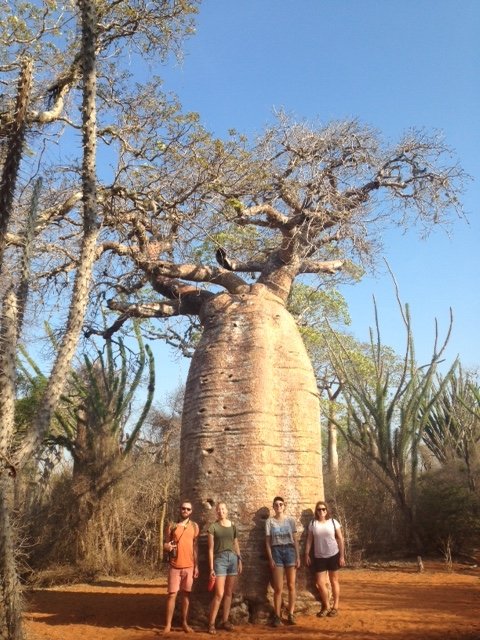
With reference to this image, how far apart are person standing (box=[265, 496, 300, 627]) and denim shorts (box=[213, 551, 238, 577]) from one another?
1.03 feet

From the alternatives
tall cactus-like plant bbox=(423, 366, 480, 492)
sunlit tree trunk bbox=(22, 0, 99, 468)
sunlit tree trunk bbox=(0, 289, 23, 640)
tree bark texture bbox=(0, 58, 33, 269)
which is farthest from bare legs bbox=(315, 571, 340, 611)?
tall cactus-like plant bbox=(423, 366, 480, 492)

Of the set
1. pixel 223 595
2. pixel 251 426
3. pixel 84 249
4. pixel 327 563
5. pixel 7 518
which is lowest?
pixel 223 595

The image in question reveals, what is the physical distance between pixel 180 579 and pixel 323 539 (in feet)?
4.15

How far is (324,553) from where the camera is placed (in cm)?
510

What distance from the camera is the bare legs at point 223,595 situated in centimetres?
477

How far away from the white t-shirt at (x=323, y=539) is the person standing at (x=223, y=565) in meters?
0.70

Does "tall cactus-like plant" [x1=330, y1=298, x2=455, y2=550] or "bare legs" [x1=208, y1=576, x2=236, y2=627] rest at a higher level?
"tall cactus-like plant" [x1=330, y1=298, x2=455, y2=550]

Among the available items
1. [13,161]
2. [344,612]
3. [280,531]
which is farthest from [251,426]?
[13,161]

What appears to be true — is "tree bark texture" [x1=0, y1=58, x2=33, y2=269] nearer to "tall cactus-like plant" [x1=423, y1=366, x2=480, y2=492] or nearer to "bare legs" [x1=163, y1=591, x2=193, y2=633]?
"bare legs" [x1=163, y1=591, x2=193, y2=633]

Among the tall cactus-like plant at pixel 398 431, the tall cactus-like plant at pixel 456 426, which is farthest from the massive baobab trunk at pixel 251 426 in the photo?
the tall cactus-like plant at pixel 456 426

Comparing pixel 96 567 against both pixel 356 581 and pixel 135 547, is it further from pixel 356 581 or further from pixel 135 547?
pixel 356 581

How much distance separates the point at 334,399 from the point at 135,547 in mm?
10055

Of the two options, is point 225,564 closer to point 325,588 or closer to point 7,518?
point 325,588

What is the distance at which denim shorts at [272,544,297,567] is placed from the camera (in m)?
4.93
